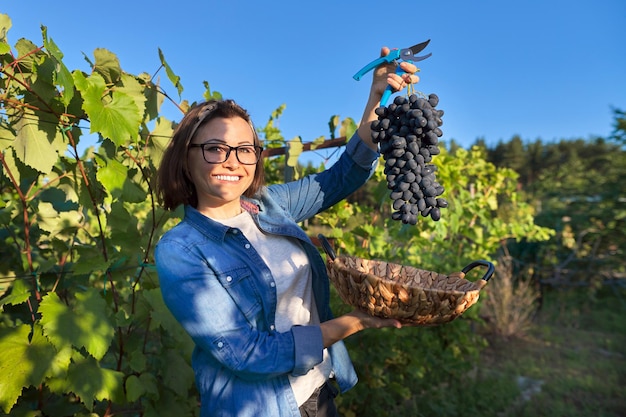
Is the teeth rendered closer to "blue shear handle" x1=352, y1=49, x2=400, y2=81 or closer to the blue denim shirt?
the blue denim shirt

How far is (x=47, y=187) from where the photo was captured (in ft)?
6.89

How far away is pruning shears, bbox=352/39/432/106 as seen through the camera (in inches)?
53.9

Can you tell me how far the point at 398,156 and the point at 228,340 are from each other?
679mm

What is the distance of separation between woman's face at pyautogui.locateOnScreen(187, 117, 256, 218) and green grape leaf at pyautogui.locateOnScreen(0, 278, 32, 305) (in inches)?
28.5

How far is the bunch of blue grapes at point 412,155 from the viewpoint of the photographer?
125cm

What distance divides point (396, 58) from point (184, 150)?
27.7 inches

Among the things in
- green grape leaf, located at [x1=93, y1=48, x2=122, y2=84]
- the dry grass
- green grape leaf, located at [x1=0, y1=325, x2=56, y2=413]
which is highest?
green grape leaf, located at [x1=93, y1=48, x2=122, y2=84]

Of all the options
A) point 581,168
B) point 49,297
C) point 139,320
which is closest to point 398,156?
point 49,297

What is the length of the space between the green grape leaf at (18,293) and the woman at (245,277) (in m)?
0.61

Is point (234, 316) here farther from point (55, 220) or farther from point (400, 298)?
point (55, 220)

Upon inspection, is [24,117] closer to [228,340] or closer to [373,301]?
[228,340]

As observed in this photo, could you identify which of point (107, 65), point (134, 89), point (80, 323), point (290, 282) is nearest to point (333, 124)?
point (134, 89)

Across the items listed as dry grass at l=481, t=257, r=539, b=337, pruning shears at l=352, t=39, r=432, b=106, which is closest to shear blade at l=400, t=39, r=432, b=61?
pruning shears at l=352, t=39, r=432, b=106

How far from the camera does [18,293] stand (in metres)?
1.68
